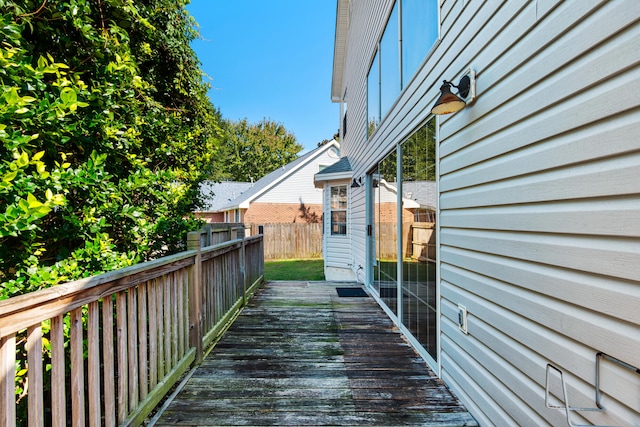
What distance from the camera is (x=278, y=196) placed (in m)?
17.5

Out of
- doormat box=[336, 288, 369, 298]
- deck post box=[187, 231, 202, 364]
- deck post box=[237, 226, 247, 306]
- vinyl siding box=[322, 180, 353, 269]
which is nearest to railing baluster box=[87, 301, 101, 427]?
deck post box=[187, 231, 202, 364]

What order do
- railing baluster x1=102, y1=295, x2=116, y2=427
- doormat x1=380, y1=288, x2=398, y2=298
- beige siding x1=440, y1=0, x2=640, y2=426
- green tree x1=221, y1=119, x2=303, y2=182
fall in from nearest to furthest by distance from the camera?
1. beige siding x1=440, y1=0, x2=640, y2=426
2. railing baluster x1=102, y1=295, x2=116, y2=427
3. doormat x1=380, y1=288, x2=398, y2=298
4. green tree x1=221, y1=119, x2=303, y2=182

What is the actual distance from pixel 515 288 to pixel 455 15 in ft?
6.97

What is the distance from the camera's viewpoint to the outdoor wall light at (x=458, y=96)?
220 cm

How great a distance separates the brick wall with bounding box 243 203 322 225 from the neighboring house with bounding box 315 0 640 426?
568 inches

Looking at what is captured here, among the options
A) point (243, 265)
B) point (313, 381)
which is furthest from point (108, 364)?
point (243, 265)

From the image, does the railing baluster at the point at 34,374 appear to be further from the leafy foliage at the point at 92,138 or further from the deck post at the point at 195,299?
the deck post at the point at 195,299

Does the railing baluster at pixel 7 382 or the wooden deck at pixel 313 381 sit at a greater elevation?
the railing baluster at pixel 7 382

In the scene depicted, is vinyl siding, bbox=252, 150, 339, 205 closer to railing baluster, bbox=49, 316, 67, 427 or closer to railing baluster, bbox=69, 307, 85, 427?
railing baluster, bbox=69, 307, 85, 427

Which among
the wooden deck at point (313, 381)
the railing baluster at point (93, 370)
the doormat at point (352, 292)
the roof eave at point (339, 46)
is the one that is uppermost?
the roof eave at point (339, 46)

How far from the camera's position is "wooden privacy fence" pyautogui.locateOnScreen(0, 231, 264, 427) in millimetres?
1340

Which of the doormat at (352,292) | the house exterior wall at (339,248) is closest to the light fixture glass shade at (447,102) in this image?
the doormat at (352,292)

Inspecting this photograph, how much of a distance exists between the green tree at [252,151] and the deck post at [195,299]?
2986 cm

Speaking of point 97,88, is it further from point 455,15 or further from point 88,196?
point 455,15
